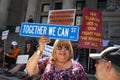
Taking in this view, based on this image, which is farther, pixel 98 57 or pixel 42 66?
pixel 42 66

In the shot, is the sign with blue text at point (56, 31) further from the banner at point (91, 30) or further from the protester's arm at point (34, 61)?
the banner at point (91, 30)

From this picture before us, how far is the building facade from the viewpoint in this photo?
74.5 feet

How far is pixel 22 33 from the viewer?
4.14 m

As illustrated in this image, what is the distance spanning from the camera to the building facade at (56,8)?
22.7 metres

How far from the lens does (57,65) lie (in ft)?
12.3

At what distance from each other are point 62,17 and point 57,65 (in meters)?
1.01

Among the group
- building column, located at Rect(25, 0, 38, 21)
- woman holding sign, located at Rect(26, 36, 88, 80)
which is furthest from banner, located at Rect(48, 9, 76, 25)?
building column, located at Rect(25, 0, 38, 21)

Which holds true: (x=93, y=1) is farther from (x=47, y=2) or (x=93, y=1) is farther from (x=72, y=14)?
(x=72, y=14)

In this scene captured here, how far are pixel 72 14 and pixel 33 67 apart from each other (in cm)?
123

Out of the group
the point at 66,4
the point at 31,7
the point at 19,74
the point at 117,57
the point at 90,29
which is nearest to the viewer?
the point at 117,57

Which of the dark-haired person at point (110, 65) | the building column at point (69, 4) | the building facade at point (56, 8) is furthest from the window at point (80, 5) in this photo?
the dark-haired person at point (110, 65)

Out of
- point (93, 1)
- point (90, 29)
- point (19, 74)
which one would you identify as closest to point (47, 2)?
point (93, 1)

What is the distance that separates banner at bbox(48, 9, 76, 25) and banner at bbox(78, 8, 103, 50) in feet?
15.6

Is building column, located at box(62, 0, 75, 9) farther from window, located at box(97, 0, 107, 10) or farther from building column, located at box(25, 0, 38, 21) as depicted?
building column, located at box(25, 0, 38, 21)
